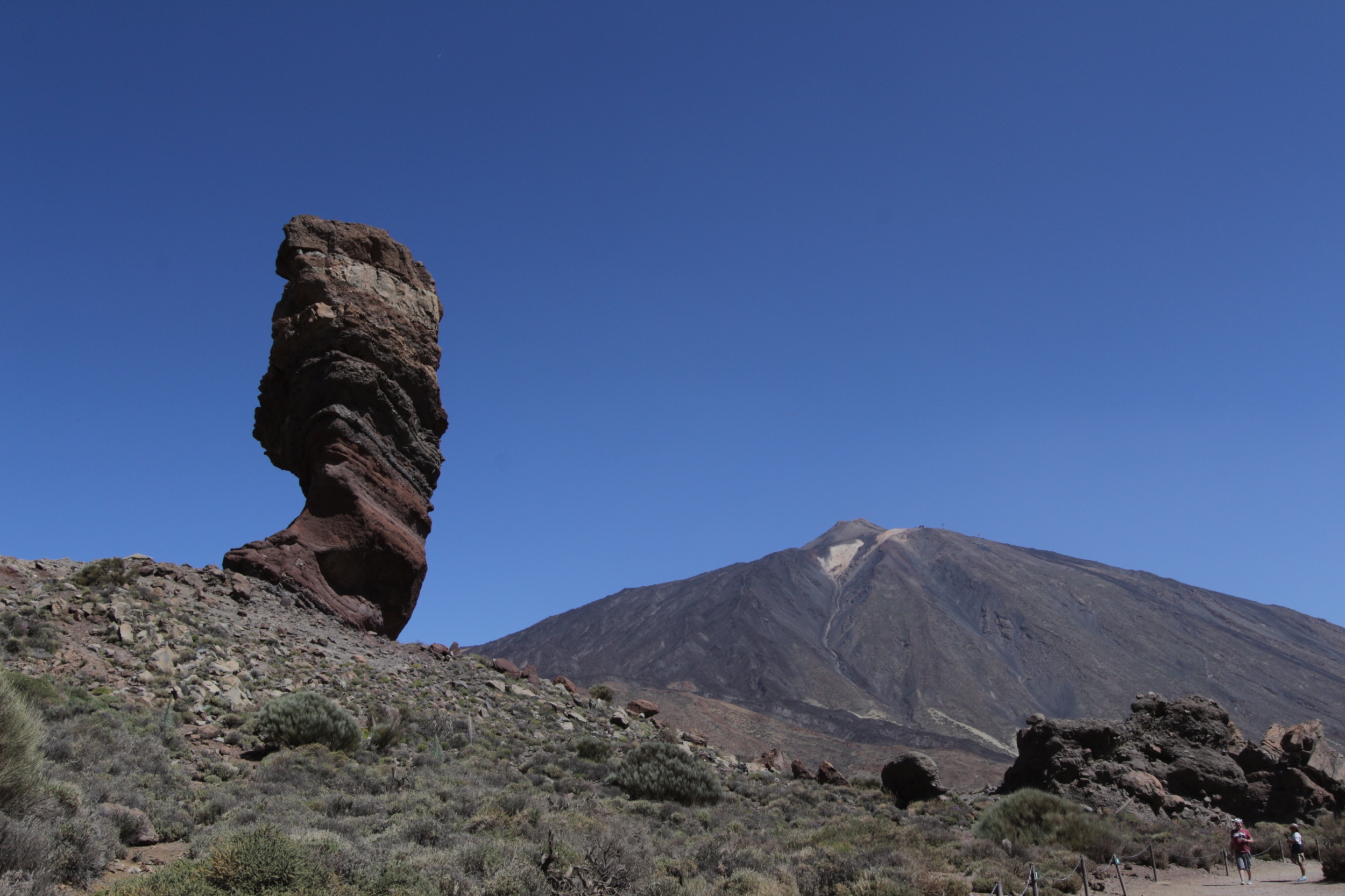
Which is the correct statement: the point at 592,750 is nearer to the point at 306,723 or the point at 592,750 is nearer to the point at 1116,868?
the point at 306,723

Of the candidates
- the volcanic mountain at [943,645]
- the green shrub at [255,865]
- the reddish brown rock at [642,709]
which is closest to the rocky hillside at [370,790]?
the green shrub at [255,865]

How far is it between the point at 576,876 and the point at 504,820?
2.44 meters

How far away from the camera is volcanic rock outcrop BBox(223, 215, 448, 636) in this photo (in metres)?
18.4

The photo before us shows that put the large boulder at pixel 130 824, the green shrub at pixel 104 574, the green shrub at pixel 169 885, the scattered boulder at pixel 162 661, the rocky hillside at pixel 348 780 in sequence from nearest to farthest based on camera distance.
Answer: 1. the green shrub at pixel 169 885
2. the rocky hillside at pixel 348 780
3. the large boulder at pixel 130 824
4. the scattered boulder at pixel 162 661
5. the green shrub at pixel 104 574

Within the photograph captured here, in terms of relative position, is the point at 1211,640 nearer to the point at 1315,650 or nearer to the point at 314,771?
the point at 1315,650

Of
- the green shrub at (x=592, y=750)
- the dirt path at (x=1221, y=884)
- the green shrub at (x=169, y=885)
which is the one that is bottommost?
the dirt path at (x=1221, y=884)

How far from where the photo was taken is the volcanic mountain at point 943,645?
78500 mm

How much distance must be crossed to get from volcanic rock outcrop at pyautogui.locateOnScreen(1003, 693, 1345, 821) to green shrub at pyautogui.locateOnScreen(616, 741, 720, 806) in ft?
24.8

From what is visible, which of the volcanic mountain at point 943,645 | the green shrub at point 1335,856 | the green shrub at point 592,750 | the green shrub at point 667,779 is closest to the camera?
the green shrub at point 1335,856

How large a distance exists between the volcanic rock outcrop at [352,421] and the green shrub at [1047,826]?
14.0 meters

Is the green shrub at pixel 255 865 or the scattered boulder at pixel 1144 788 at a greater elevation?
the green shrub at pixel 255 865

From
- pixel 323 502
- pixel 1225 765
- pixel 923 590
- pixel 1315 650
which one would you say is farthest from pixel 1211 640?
pixel 323 502

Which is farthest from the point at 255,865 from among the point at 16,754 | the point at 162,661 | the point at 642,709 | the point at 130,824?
the point at 642,709

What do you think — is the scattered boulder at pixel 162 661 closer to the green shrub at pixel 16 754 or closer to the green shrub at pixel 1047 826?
the green shrub at pixel 16 754
